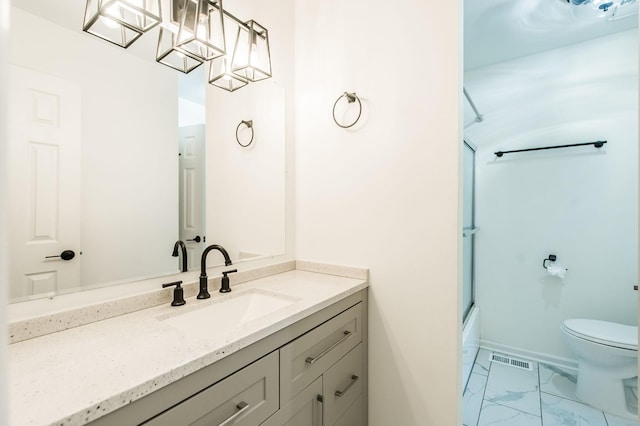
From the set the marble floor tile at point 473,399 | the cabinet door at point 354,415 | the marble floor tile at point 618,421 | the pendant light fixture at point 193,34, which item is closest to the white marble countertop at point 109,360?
the cabinet door at point 354,415

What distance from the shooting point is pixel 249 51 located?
1.44 meters

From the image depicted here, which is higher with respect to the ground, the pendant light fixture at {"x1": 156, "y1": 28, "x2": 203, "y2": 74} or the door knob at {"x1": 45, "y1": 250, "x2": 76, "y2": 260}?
the pendant light fixture at {"x1": 156, "y1": 28, "x2": 203, "y2": 74}

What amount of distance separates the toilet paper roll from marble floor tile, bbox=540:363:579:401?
727mm

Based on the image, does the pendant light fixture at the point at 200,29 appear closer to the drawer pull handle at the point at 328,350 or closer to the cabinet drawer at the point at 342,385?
the drawer pull handle at the point at 328,350

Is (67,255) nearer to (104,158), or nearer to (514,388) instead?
(104,158)

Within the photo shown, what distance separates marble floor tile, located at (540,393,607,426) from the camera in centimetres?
170

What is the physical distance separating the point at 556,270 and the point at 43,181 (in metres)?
3.10

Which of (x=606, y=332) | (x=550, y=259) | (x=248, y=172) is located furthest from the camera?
(x=550, y=259)

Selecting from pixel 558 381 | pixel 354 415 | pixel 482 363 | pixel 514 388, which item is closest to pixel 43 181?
pixel 354 415

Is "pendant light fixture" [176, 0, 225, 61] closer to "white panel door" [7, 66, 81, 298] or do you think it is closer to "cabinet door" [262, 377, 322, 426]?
"white panel door" [7, 66, 81, 298]

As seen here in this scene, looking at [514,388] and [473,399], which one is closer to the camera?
[473,399]

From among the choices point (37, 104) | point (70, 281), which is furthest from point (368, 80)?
point (70, 281)

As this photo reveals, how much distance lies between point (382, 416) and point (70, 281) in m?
1.47

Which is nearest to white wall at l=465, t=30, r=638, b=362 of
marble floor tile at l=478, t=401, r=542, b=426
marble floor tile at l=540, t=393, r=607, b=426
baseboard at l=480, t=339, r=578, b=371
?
baseboard at l=480, t=339, r=578, b=371
